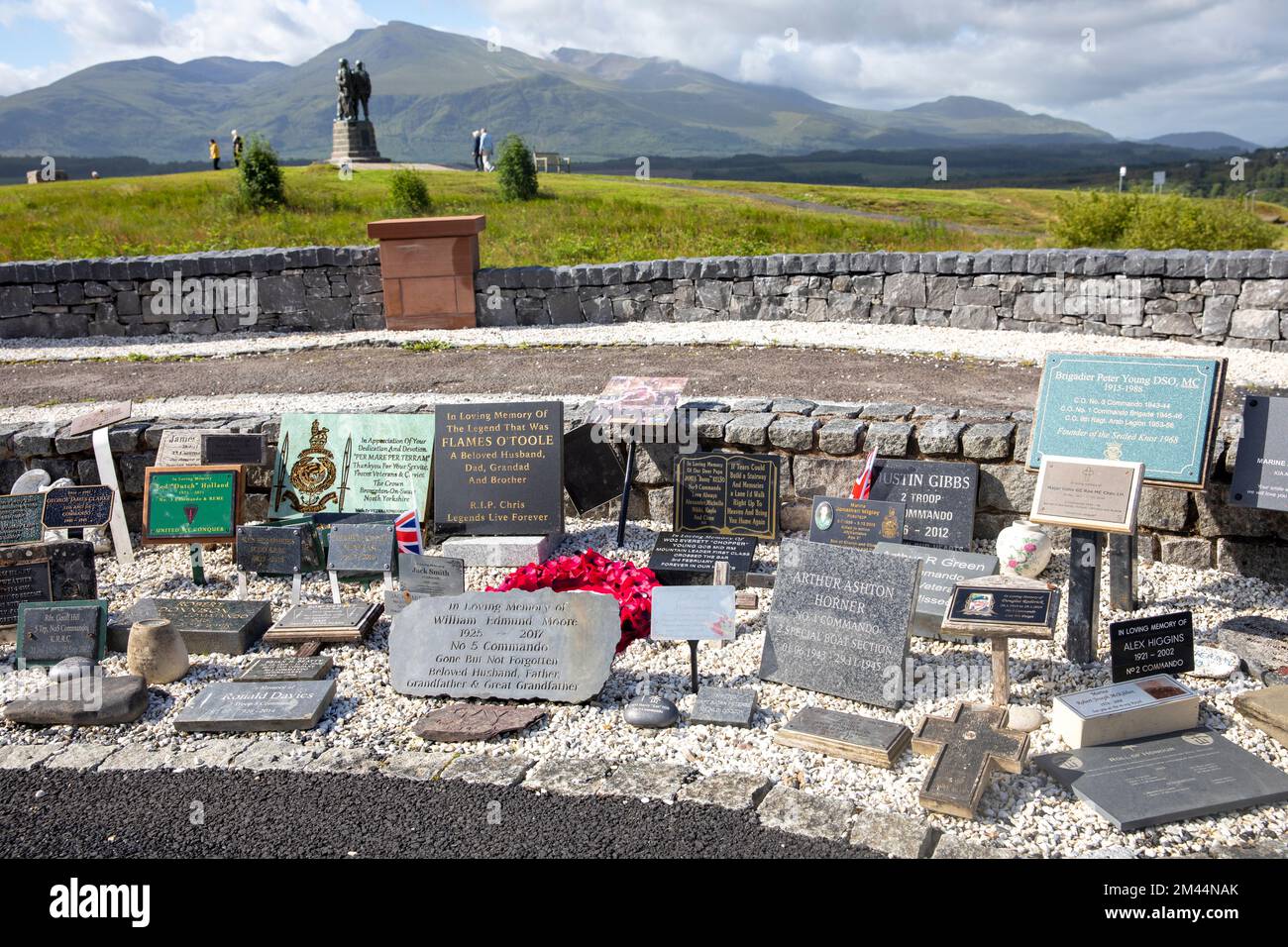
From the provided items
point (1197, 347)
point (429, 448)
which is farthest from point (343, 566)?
point (1197, 347)

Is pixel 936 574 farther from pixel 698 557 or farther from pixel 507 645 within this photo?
pixel 507 645

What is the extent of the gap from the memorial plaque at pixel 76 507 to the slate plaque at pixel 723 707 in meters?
4.32

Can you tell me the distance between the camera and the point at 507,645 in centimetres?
518

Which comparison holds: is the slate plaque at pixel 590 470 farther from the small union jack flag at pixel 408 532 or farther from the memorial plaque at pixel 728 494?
the small union jack flag at pixel 408 532

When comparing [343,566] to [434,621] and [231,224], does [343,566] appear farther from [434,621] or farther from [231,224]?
[231,224]

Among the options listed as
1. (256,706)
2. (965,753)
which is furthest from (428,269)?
(965,753)

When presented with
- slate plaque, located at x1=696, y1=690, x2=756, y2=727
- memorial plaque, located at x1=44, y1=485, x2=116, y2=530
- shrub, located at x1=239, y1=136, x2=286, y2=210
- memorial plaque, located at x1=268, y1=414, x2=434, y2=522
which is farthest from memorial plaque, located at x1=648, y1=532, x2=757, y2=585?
shrub, located at x1=239, y1=136, x2=286, y2=210

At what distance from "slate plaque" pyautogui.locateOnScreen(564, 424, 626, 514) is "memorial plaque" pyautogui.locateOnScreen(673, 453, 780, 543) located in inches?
24.7

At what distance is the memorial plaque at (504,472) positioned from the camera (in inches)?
281

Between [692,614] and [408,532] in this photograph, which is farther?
[408,532]

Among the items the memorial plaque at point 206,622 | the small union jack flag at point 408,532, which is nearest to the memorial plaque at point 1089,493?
the small union jack flag at point 408,532

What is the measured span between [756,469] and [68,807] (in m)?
4.45

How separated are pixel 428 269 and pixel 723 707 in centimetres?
976

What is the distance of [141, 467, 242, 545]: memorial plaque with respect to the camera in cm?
684
